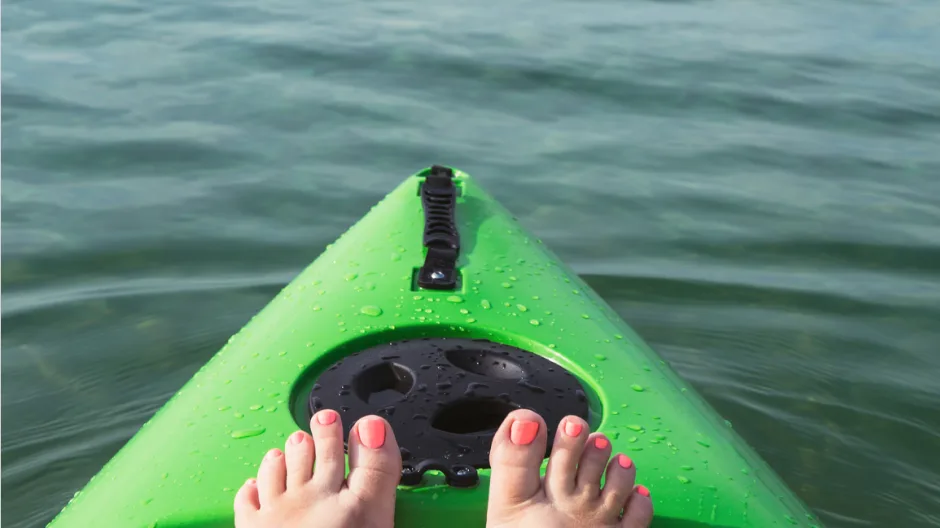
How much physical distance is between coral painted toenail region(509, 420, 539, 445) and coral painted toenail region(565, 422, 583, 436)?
6 cm

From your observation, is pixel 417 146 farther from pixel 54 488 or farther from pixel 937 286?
pixel 54 488

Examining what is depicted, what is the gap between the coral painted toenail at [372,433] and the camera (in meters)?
1.68

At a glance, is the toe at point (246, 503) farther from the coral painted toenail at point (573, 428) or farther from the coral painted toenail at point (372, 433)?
the coral painted toenail at point (573, 428)

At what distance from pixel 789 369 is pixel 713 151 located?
6.71 feet

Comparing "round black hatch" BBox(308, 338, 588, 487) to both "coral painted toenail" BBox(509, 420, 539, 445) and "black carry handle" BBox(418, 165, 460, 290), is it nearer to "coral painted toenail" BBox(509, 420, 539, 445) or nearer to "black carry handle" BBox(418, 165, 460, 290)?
"coral painted toenail" BBox(509, 420, 539, 445)

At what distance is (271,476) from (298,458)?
60 millimetres

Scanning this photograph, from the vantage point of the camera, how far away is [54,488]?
279 cm

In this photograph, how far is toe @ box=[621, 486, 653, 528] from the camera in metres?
1.65

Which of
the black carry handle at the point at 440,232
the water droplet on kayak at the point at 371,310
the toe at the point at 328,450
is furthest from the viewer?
the black carry handle at the point at 440,232

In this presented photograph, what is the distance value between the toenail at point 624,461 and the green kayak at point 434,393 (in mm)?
62

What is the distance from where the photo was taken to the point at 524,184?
4836 millimetres

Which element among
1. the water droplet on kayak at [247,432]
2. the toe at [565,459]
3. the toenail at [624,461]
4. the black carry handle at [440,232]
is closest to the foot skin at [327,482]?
the water droplet on kayak at [247,432]

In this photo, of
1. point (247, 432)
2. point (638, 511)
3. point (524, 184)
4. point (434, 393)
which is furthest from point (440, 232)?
point (524, 184)

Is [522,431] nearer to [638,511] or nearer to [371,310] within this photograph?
[638,511]
